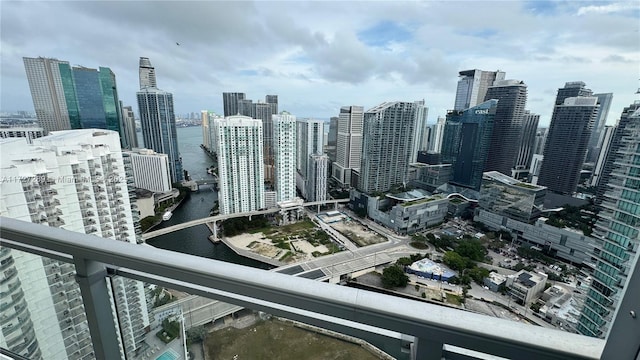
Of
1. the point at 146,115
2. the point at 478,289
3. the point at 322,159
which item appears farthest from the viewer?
the point at 146,115

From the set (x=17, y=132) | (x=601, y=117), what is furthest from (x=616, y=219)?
(x=17, y=132)

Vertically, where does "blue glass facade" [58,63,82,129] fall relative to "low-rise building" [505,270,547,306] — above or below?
above

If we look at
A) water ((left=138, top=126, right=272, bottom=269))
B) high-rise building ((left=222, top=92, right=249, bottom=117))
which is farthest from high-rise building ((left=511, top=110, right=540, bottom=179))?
high-rise building ((left=222, top=92, right=249, bottom=117))

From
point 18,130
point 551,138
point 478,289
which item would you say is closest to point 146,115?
point 18,130

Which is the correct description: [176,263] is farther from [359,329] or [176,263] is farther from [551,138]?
[551,138]

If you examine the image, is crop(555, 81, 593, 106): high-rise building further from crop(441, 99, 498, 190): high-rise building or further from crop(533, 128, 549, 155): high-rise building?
crop(441, 99, 498, 190): high-rise building

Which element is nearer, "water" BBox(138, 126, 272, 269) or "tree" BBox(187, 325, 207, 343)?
"tree" BBox(187, 325, 207, 343)
